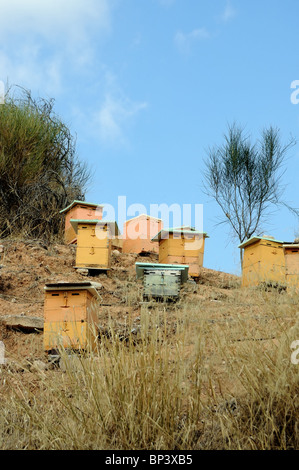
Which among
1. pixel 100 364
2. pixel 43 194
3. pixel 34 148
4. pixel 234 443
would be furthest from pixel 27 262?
pixel 234 443

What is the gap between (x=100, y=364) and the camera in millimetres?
3176

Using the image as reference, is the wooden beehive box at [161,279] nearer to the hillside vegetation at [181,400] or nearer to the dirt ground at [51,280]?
the dirt ground at [51,280]

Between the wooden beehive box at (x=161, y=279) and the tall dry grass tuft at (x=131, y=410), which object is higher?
the wooden beehive box at (x=161, y=279)

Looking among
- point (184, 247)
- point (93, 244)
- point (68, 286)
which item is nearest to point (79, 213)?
point (93, 244)

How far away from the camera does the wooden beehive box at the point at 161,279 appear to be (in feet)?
27.2

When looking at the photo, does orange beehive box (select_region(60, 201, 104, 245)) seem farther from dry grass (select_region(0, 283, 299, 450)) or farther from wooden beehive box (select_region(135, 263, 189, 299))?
dry grass (select_region(0, 283, 299, 450))

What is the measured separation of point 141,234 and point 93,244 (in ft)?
13.1

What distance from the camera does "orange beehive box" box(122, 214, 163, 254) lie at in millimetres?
13859

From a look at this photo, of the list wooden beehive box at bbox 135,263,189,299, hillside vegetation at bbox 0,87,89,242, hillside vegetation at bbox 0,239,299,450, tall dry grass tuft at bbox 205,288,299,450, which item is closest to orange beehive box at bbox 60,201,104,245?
hillside vegetation at bbox 0,87,89,242

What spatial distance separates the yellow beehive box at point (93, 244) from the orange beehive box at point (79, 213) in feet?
7.91

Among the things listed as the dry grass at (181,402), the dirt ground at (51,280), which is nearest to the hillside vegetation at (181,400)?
the dry grass at (181,402)

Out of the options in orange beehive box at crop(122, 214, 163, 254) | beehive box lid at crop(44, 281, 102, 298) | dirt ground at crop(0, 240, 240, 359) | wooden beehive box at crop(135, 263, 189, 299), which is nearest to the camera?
beehive box lid at crop(44, 281, 102, 298)

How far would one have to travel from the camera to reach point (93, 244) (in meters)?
10.2

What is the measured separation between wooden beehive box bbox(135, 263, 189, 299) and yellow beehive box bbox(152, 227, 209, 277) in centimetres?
237
